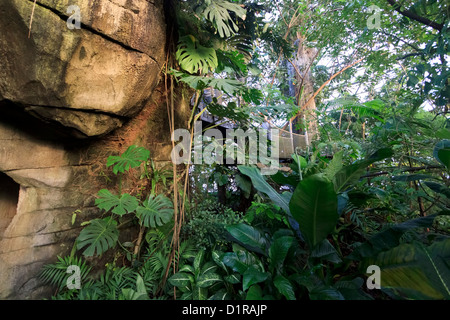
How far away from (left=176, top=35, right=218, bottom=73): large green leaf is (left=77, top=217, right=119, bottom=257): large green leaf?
5.14 ft

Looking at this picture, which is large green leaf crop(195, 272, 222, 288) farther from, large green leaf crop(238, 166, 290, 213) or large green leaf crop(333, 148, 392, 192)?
large green leaf crop(333, 148, 392, 192)

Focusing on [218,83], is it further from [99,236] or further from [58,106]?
[99,236]

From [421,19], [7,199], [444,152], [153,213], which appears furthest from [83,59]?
[421,19]

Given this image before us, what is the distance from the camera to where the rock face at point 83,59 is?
1371mm

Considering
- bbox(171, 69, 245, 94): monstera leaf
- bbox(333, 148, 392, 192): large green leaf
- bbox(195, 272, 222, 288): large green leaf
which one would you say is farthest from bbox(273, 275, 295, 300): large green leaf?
bbox(171, 69, 245, 94): monstera leaf

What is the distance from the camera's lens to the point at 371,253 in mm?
1212

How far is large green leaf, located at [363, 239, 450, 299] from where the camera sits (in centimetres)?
86

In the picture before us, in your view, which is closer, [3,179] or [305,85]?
[3,179]

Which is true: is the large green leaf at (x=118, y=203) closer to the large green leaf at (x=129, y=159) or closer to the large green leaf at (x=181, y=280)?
the large green leaf at (x=129, y=159)

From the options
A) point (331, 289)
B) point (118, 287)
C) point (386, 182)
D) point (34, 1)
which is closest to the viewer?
point (331, 289)

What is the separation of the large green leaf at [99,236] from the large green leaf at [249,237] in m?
0.95

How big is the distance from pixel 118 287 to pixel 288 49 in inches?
129

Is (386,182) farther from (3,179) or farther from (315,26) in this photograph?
(3,179)
